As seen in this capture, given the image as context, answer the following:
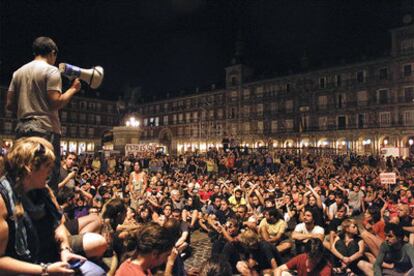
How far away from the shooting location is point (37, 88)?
3.28 meters

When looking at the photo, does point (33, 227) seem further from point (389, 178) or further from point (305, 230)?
point (389, 178)

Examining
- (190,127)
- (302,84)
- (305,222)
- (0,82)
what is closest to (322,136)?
(302,84)

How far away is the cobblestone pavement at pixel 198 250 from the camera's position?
315 inches

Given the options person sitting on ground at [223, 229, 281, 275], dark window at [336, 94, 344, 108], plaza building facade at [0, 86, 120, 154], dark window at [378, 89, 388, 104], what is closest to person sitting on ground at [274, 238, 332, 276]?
person sitting on ground at [223, 229, 281, 275]

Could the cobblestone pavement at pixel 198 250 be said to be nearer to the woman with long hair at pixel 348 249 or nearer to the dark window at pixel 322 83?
the woman with long hair at pixel 348 249

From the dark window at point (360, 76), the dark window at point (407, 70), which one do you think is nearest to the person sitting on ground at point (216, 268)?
the dark window at point (407, 70)

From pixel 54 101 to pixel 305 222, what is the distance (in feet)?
22.3

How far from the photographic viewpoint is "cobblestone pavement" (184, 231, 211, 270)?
800cm

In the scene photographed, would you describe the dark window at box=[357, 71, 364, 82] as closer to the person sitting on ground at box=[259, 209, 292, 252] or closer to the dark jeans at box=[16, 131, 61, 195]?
the person sitting on ground at box=[259, 209, 292, 252]

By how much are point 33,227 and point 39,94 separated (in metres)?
1.63

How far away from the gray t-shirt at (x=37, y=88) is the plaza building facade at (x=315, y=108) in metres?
32.9

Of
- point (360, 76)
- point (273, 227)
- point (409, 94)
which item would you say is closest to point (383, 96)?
point (409, 94)

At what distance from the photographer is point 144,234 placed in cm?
310

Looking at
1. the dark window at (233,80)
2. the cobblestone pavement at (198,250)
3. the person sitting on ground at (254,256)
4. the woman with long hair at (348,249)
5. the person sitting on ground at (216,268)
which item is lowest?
the cobblestone pavement at (198,250)
